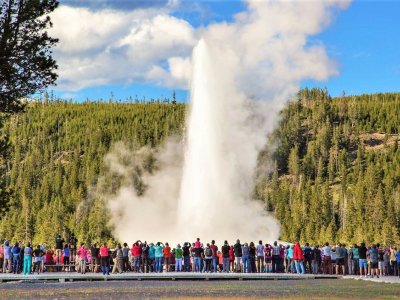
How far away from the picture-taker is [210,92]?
2562 inches

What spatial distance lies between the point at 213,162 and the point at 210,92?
304 inches

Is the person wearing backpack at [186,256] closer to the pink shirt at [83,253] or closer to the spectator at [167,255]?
the spectator at [167,255]

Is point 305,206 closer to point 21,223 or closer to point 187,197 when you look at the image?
point 21,223

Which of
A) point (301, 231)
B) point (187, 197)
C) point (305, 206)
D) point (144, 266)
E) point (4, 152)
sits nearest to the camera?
point (4, 152)

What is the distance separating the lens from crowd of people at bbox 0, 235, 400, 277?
119 feet

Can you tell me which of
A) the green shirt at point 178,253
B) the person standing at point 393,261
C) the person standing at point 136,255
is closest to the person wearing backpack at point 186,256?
the green shirt at point 178,253

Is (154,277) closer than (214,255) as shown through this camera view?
Yes

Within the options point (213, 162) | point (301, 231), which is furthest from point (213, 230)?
point (301, 231)

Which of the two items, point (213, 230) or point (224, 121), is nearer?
point (213, 230)

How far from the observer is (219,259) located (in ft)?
126

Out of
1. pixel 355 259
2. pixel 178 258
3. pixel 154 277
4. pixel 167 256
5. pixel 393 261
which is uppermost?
pixel 167 256

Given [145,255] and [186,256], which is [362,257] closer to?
[186,256]

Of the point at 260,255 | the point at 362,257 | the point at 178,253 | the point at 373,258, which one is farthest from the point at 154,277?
the point at 373,258

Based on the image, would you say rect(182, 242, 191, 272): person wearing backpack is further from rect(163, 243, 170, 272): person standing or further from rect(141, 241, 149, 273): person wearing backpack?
rect(141, 241, 149, 273): person wearing backpack
